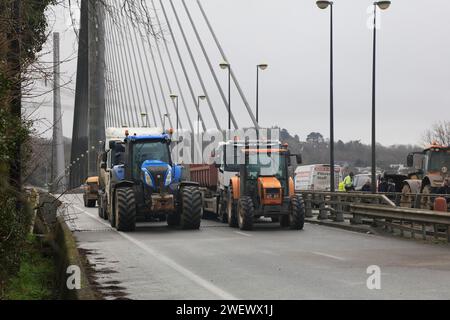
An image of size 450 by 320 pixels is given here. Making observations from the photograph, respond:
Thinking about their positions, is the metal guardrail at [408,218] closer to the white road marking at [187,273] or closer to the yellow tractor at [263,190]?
the yellow tractor at [263,190]

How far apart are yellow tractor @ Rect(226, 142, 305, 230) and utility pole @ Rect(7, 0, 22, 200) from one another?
10.0 metres

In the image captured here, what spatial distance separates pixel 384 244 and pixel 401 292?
286 inches

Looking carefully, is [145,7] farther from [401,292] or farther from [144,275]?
[401,292]

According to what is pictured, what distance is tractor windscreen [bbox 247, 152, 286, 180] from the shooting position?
842 inches

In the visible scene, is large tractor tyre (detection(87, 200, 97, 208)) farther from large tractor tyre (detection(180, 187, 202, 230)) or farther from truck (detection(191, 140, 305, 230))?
large tractor tyre (detection(180, 187, 202, 230))

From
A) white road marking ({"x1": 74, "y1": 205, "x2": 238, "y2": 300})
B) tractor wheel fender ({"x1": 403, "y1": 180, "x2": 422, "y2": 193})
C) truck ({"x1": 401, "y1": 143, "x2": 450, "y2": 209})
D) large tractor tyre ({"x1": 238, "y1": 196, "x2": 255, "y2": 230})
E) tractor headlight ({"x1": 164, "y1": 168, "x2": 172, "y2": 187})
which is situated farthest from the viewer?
tractor wheel fender ({"x1": 403, "y1": 180, "x2": 422, "y2": 193})

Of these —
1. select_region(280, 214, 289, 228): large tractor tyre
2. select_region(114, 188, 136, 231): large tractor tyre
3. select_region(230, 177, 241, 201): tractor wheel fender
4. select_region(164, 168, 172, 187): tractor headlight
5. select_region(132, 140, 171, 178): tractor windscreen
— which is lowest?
select_region(280, 214, 289, 228): large tractor tyre

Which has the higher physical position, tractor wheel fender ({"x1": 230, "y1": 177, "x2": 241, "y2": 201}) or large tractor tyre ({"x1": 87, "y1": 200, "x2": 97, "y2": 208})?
tractor wheel fender ({"x1": 230, "y1": 177, "x2": 241, "y2": 201})

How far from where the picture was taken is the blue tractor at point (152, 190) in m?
20.2

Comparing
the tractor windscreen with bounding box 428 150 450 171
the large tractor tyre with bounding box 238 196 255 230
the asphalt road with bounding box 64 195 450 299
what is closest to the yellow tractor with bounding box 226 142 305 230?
the large tractor tyre with bounding box 238 196 255 230

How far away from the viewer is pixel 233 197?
70.8 ft

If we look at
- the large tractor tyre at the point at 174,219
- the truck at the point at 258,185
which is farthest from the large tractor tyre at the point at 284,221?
the large tractor tyre at the point at 174,219

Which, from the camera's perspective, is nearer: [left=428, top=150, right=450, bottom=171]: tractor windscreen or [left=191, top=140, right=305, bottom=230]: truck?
[left=191, top=140, right=305, bottom=230]: truck

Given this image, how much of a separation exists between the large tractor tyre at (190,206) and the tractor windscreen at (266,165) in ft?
6.34
